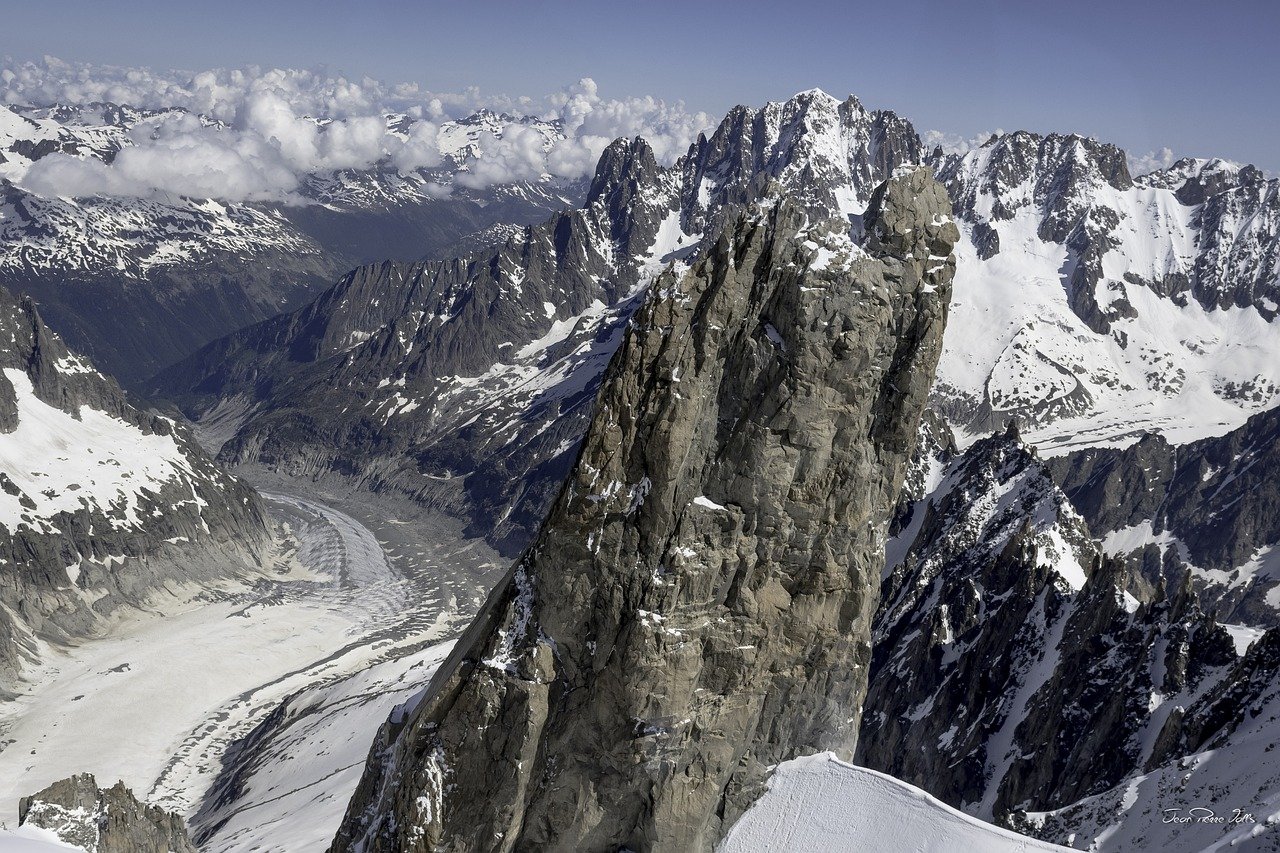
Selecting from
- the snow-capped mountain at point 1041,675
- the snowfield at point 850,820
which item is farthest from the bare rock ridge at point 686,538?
the snow-capped mountain at point 1041,675

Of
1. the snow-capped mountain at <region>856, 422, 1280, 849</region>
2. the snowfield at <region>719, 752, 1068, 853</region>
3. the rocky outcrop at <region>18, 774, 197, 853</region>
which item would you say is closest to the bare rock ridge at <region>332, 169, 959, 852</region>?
the snowfield at <region>719, 752, 1068, 853</region>

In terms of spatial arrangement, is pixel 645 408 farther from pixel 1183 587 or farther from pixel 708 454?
pixel 1183 587

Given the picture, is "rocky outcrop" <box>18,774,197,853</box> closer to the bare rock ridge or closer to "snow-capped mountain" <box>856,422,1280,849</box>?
the bare rock ridge

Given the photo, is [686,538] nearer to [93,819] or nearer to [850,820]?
[850,820]

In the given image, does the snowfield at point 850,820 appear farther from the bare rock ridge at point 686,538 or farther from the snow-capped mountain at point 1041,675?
the snow-capped mountain at point 1041,675

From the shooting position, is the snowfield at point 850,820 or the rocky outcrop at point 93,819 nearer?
the snowfield at point 850,820

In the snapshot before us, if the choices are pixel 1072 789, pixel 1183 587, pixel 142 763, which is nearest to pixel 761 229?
pixel 1072 789

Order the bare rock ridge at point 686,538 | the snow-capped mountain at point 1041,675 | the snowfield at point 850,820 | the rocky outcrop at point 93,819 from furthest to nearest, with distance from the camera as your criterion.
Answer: the rocky outcrop at point 93,819 → the snow-capped mountain at point 1041,675 → the bare rock ridge at point 686,538 → the snowfield at point 850,820
